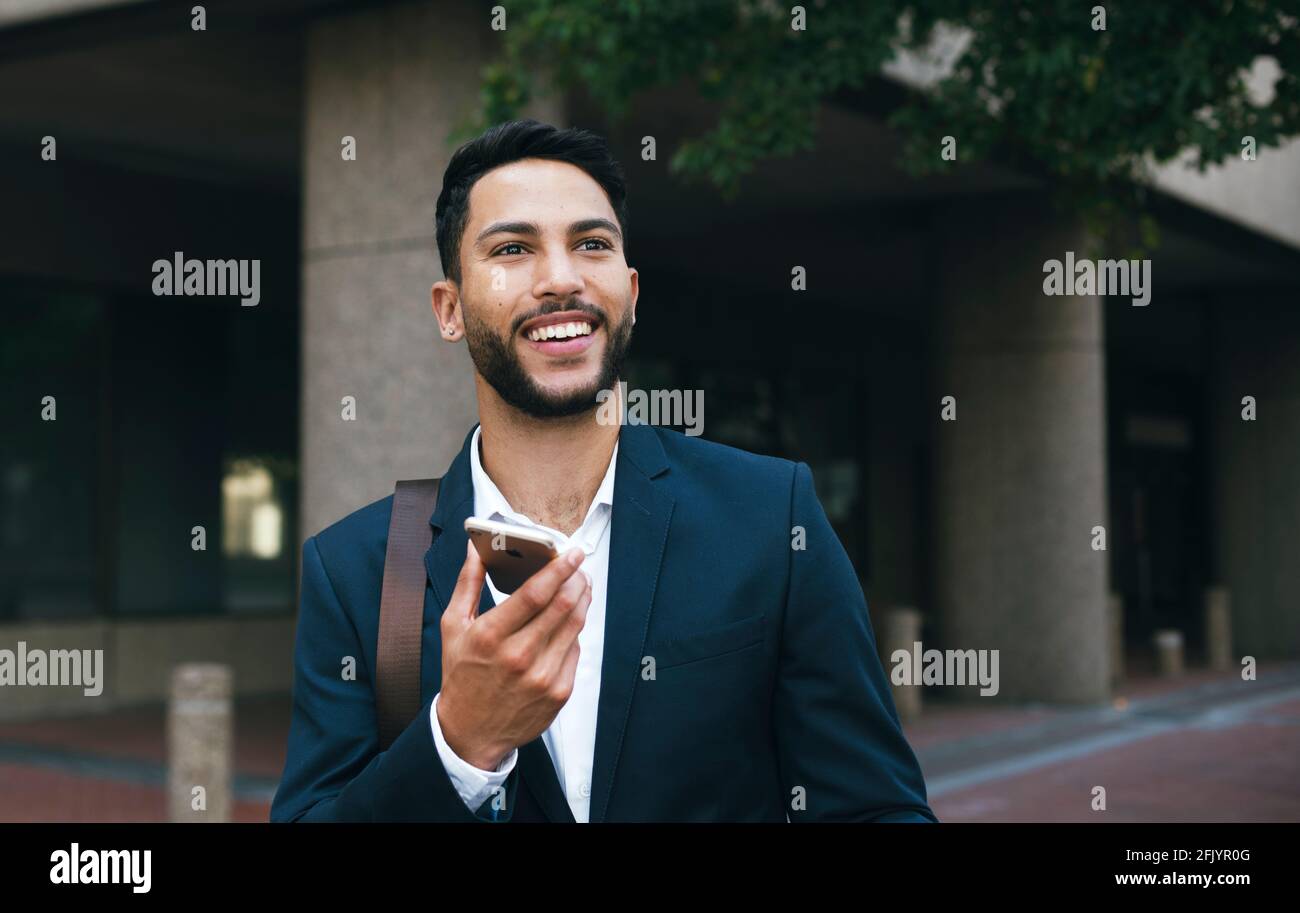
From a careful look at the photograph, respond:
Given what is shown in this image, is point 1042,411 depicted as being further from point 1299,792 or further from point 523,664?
point 523,664

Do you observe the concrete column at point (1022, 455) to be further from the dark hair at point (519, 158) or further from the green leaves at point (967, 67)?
the dark hair at point (519, 158)

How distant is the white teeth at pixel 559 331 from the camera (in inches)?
79.8

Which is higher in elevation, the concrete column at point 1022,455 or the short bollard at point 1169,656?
the concrete column at point 1022,455

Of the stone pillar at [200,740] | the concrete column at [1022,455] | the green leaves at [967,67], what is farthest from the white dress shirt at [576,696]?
the concrete column at [1022,455]

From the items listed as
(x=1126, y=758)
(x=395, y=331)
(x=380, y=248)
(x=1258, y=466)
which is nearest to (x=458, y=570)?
(x=395, y=331)

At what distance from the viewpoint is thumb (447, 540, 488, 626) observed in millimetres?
1755

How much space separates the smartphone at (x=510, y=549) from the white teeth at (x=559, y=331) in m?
0.37

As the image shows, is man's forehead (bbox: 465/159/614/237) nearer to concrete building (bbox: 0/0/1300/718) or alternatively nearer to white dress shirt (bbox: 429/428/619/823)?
white dress shirt (bbox: 429/428/619/823)

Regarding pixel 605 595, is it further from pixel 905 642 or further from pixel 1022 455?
pixel 1022 455

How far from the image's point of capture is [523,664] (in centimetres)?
168

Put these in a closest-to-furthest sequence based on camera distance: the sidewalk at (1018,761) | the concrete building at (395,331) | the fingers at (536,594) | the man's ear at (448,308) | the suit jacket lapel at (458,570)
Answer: the fingers at (536,594) → the suit jacket lapel at (458,570) → the man's ear at (448,308) → the sidewalk at (1018,761) → the concrete building at (395,331)

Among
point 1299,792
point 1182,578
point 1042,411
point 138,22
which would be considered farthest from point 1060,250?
point 1182,578

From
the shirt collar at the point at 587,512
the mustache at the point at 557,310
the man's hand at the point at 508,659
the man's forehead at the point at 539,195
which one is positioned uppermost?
the man's forehead at the point at 539,195

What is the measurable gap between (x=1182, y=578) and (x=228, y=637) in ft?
75.3
